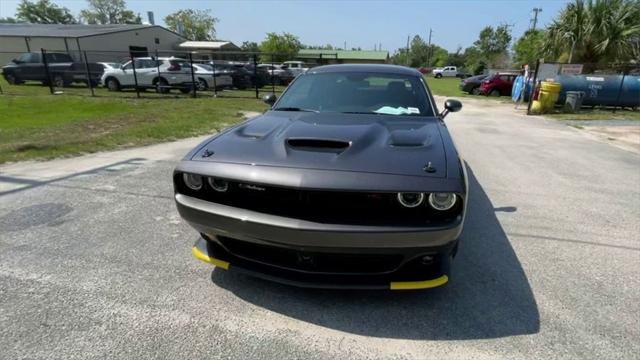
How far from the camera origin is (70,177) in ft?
16.5

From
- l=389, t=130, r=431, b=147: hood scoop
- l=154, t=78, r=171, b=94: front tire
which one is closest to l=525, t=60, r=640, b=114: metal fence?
l=389, t=130, r=431, b=147: hood scoop

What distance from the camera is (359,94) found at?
12.3 ft

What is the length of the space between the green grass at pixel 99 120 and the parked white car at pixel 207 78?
1937mm

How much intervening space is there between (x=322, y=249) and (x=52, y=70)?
70.0ft

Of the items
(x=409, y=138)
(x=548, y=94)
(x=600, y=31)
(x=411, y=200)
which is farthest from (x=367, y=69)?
(x=600, y=31)

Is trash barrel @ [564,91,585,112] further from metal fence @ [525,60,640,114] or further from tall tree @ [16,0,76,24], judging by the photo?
tall tree @ [16,0,76,24]

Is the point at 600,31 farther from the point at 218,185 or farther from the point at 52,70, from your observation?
the point at 52,70

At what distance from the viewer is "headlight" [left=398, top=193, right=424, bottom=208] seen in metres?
2.17

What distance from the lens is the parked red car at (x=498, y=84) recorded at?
22.9 metres

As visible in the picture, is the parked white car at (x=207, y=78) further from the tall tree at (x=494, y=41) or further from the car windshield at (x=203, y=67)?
the tall tree at (x=494, y=41)

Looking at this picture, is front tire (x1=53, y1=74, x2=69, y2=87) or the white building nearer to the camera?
front tire (x1=53, y1=74, x2=69, y2=87)

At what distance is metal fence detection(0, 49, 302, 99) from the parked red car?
40.4 ft

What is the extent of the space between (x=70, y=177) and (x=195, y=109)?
773 cm

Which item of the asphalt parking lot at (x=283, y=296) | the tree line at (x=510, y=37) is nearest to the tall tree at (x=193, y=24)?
the tree line at (x=510, y=37)
